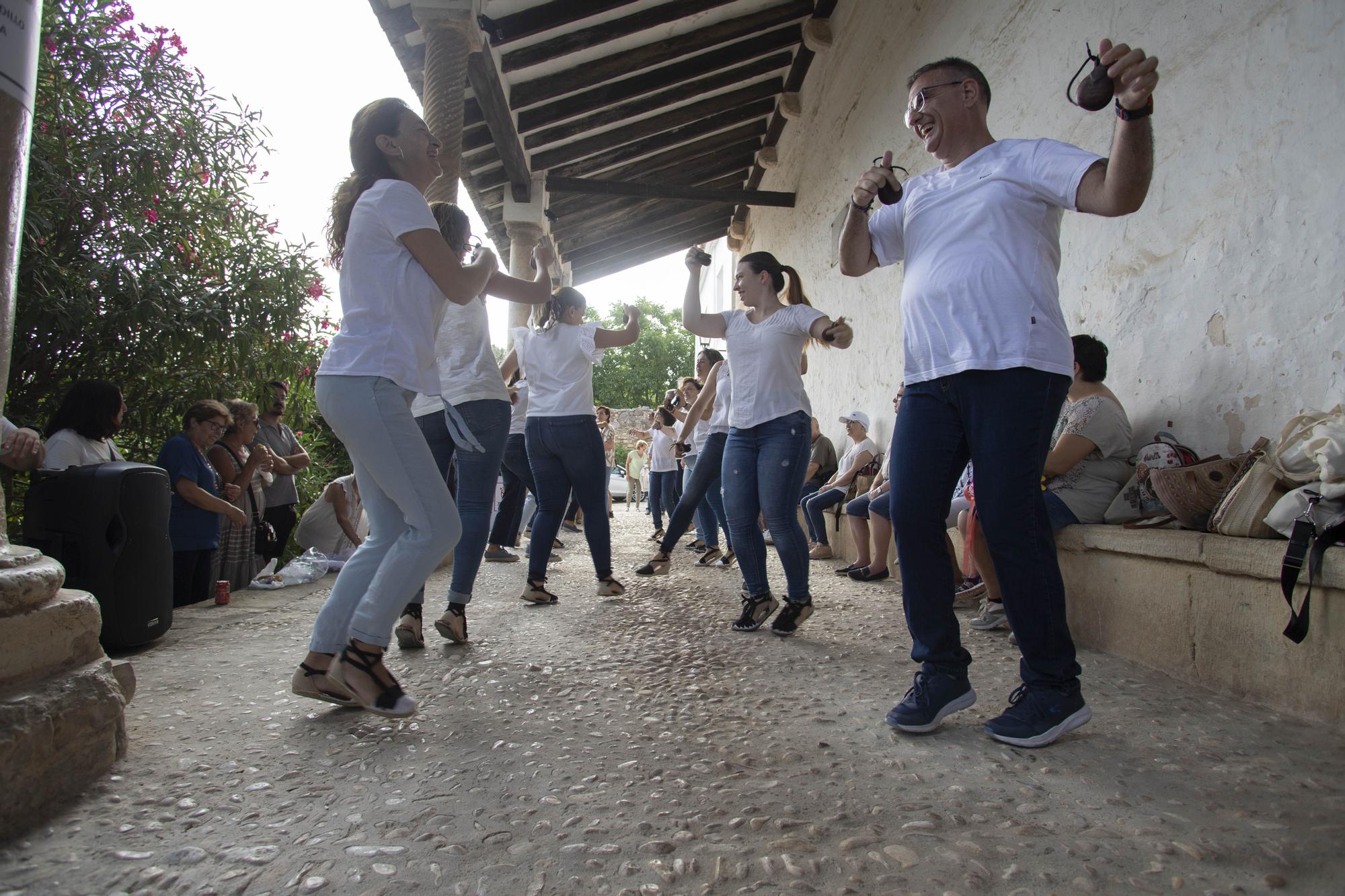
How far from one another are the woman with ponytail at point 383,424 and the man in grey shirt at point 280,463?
3480 millimetres

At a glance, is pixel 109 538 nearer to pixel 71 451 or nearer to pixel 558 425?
pixel 71 451

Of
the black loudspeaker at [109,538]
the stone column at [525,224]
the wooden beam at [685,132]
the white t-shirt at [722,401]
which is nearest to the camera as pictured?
the black loudspeaker at [109,538]

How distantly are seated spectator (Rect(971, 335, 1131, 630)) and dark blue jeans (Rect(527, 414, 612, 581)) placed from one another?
1916 mm

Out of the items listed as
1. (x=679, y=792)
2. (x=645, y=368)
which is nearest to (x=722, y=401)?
(x=679, y=792)

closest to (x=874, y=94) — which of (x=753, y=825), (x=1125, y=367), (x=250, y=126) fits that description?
(x=1125, y=367)

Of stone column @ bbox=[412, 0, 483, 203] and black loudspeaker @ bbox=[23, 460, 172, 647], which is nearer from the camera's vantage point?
black loudspeaker @ bbox=[23, 460, 172, 647]

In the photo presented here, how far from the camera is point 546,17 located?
691 centimetres

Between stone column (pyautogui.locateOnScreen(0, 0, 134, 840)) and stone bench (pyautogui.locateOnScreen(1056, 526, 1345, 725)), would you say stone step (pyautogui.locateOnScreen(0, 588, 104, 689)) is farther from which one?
stone bench (pyautogui.locateOnScreen(1056, 526, 1345, 725))

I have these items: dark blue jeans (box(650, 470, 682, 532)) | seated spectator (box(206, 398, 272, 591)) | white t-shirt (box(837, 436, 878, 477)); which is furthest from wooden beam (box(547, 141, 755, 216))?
seated spectator (box(206, 398, 272, 591))

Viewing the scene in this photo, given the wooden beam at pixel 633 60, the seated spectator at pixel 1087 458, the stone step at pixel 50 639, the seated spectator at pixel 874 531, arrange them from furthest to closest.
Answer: the wooden beam at pixel 633 60
the seated spectator at pixel 874 531
the seated spectator at pixel 1087 458
the stone step at pixel 50 639

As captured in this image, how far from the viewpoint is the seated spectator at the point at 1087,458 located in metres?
3.23

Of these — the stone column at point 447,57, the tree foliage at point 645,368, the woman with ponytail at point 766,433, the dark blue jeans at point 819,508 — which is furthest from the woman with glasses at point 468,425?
the tree foliage at point 645,368

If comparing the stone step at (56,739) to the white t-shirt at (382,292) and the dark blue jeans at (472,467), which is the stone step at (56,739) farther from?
the dark blue jeans at (472,467)

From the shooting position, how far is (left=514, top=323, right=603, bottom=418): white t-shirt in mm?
4066
